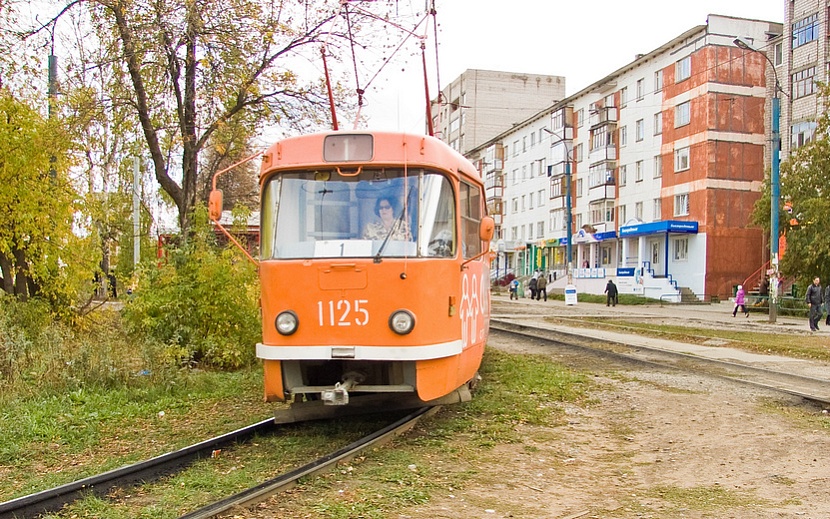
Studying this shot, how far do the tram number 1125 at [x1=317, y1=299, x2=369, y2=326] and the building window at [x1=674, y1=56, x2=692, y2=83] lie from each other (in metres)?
43.9

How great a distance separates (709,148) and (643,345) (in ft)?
102

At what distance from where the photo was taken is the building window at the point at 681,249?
153ft

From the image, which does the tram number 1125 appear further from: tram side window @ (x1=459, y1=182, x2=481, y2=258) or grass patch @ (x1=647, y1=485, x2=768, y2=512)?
grass patch @ (x1=647, y1=485, x2=768, y2=512)

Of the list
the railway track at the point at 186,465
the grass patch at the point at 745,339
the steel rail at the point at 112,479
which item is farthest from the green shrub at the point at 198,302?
the grass patch at the point at 745,339

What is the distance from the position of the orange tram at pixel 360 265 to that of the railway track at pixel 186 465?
51 cm

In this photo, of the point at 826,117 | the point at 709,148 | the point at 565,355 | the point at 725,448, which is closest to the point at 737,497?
the point at 725,448

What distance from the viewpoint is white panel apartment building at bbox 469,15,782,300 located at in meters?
45.0

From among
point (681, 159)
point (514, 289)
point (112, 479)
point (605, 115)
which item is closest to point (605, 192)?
point (605, 115)

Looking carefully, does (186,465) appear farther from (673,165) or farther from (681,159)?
(673,165)

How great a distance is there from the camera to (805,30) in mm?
41438

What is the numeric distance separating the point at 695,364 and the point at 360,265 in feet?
29.9

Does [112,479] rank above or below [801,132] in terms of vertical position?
below

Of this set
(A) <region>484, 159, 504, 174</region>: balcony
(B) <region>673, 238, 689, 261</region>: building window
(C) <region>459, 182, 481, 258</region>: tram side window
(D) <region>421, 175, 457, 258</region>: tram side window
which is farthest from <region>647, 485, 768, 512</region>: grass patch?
(A) <region>484, 159, 504, 174</region>: balcony

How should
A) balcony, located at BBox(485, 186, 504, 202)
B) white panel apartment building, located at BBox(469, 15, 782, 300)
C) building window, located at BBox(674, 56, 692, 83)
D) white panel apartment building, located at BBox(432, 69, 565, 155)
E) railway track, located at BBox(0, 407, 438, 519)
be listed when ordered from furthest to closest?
white panel apartment building, located at BBox(432, 69, 565, 155) < balcony, located at BBox(485, 186, 504, 202) < building window, located at BBox(674, 56, 692, 83) < white panel apartment building, located at BBox(469, 15, 782, 300) < railway track, located at BBox(0, 407, 438, 519)
